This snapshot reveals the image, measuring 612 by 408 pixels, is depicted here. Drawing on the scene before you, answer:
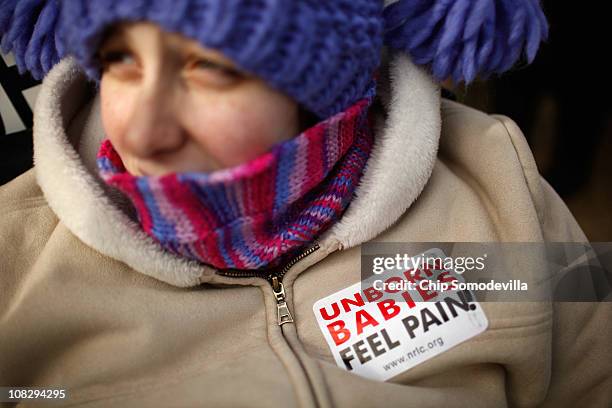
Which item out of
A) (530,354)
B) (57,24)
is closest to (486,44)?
(530,354)

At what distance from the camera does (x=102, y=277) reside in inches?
32.1

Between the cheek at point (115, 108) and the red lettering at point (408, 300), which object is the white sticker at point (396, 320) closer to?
the red lettering at point (408, 300)

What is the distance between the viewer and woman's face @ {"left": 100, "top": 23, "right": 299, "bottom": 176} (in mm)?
646

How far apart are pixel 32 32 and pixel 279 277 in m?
0.59

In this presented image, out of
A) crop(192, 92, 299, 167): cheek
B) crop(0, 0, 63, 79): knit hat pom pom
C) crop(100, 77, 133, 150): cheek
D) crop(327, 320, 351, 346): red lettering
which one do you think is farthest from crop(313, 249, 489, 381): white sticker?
crop(0, 0, 63, 79): knit hat pom pom

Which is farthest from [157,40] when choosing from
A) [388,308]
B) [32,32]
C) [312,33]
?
[388,308]

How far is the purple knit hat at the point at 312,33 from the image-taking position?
1.97 ft

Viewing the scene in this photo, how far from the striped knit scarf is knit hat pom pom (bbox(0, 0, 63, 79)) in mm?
233

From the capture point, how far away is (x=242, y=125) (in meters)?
0.69

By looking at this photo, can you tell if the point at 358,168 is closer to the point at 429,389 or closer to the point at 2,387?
the point at 429,389

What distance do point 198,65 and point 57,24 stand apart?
1.19 ft

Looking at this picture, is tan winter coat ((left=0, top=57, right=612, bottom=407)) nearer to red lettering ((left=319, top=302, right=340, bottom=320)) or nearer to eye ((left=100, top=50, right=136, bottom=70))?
red lettering ((left=319, top=302, right=340, bottom=320))

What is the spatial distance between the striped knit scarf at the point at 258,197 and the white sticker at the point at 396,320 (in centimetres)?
13

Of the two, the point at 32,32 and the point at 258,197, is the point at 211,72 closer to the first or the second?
the point at 258,197
